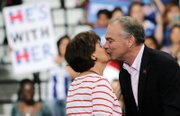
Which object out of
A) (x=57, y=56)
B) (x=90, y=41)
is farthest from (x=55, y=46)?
(x=90, y=41)

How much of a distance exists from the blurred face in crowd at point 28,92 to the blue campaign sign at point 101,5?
1.44 metres

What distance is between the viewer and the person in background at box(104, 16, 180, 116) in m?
4.08

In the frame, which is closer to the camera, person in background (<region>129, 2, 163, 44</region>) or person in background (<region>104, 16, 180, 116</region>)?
person in background (<region>104, 16, 180, 116</region>)

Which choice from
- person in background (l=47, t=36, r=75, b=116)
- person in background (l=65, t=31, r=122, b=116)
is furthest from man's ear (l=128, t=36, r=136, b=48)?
person in background (l=47, t=36, r=75, b=116)

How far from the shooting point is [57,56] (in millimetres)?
9617

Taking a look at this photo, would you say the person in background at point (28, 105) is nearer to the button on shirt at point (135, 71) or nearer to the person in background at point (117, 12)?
the person in background at point (117, 12)

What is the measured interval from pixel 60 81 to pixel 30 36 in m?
1.22

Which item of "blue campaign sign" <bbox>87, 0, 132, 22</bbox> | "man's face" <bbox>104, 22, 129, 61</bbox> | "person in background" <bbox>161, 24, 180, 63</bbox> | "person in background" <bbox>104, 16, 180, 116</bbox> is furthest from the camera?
"blue campaign sign" <bbox>87, 0, 132, 22</bbox>

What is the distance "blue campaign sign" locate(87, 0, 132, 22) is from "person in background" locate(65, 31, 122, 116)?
5.93 m

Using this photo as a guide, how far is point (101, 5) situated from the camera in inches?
398

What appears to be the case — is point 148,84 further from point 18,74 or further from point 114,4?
point 18,74

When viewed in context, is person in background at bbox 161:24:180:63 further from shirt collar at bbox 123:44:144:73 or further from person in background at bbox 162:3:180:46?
shirt collar at bbox 123:44:144:73

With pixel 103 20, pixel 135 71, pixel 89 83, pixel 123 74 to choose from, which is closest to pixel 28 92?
pixel 103 20

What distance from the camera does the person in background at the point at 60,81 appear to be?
30.3ft
